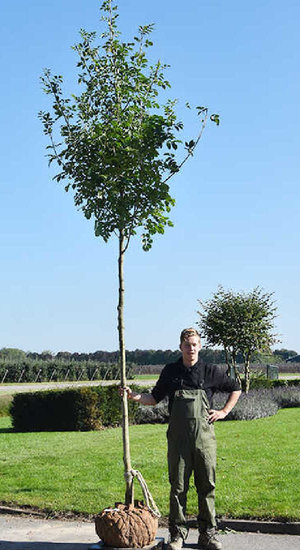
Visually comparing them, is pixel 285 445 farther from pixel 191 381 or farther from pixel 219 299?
pixel 219 299

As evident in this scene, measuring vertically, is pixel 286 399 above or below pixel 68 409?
above

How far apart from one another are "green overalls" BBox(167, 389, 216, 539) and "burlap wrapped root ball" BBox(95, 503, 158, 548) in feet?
0.75

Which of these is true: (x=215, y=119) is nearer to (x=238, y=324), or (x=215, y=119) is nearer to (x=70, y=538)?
(x=70, y=538)

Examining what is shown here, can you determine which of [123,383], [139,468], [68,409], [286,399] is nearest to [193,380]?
[123,383]

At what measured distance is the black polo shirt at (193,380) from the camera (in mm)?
6051

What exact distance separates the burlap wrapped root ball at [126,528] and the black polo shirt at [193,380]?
98 cm

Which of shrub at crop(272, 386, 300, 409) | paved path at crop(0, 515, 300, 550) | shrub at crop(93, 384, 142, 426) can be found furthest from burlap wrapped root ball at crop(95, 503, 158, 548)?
shrub at crop(272, 386, 300, 409)

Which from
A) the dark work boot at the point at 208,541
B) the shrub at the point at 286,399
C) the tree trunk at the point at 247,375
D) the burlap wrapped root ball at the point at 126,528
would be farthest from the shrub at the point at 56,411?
the burlap wrapped root ball at the point at 126,528

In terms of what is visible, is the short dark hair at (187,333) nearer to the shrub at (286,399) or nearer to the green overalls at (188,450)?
the green overalls at (188,450)

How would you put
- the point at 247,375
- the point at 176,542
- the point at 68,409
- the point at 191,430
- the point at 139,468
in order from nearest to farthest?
the point at 191,430
the point at 176,542
the point at 139,468
the point at 68,409
the point at 247,375

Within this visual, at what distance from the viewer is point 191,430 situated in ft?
19.2

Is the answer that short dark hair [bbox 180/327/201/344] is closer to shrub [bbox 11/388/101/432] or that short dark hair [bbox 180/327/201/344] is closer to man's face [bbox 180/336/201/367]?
man's face [bbox 180/336/201/367]

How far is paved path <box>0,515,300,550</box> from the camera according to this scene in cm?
666

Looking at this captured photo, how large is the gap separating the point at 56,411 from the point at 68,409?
0.42 meters
